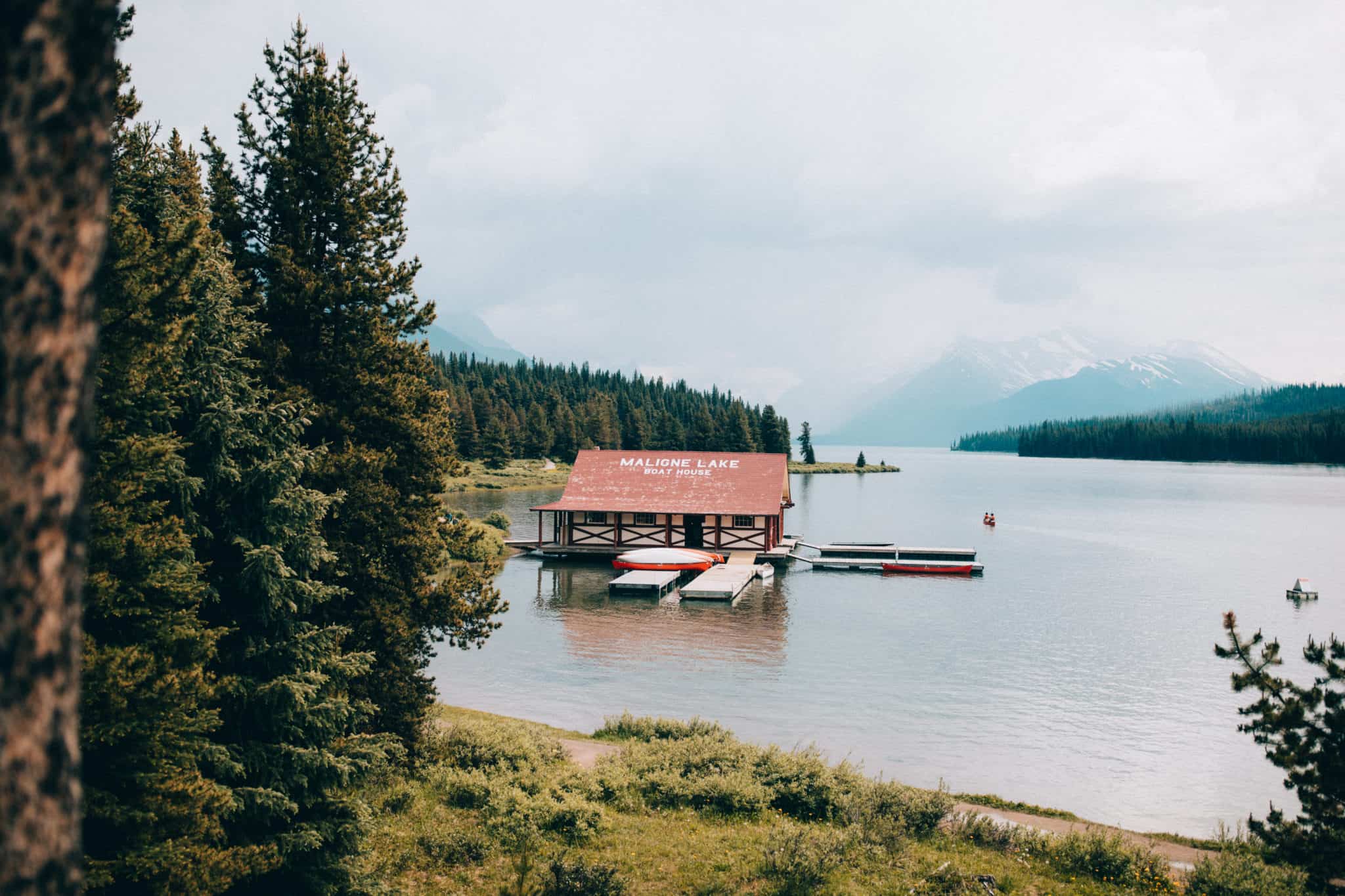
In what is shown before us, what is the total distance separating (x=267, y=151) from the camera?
612 inches

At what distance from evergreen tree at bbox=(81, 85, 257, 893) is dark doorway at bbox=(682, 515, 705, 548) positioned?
43.3m

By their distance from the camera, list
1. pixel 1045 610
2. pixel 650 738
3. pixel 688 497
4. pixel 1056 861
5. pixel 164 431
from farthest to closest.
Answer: pixel 688 497 → pixel 1045 610 → pixel 650 738 → pixel 1056 861 → pixel 164 431

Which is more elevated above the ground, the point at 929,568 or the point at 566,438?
the point at 566,438

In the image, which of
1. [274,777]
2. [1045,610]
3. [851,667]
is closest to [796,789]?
[274,777]

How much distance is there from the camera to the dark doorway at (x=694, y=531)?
52.7 meters

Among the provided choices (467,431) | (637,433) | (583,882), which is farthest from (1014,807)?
(637,433)

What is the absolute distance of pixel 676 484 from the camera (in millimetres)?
53188

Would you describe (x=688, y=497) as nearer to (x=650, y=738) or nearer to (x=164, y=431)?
(x=650, y=738)

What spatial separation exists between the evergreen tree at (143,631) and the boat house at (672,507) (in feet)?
138

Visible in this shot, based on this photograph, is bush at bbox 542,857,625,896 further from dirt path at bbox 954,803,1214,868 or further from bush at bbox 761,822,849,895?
dirt path at bbox 954,803,1214,868

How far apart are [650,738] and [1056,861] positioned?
9635mm

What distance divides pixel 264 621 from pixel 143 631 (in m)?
1.98

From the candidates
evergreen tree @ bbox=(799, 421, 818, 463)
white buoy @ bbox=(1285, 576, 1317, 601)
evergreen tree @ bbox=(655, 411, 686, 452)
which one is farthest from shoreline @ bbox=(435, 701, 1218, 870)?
evergreen tree @ bbox=(799, 421, 818, 463)

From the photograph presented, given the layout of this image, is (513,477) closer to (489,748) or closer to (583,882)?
(489,748)
